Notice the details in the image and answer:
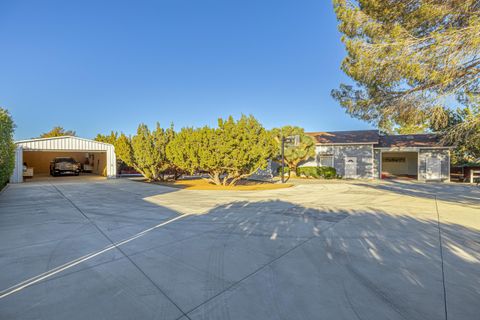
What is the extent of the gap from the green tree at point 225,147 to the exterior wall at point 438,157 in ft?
48.6

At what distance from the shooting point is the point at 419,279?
305 cm

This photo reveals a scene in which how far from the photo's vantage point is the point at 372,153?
67.8ft

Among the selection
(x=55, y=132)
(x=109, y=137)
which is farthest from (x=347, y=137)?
(x=55, y=132)

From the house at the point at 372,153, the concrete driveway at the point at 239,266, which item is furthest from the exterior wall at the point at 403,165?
the concrete driveway at the point at 239,266

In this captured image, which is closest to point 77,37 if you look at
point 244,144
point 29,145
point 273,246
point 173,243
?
point 29,145

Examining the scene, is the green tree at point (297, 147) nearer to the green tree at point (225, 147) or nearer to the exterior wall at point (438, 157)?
the green tree at point (225, 147)

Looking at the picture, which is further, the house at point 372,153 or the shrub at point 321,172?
the shrub at point 321,172

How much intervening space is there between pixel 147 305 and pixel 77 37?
63.2ft

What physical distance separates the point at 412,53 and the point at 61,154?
32803mm

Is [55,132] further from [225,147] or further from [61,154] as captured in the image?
[225,147]

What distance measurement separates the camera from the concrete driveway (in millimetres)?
2415

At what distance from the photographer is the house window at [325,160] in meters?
22.3

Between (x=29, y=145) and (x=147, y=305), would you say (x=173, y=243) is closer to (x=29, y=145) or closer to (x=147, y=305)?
(x=147, y=305)

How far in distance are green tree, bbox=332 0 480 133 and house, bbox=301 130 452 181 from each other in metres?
12.1
